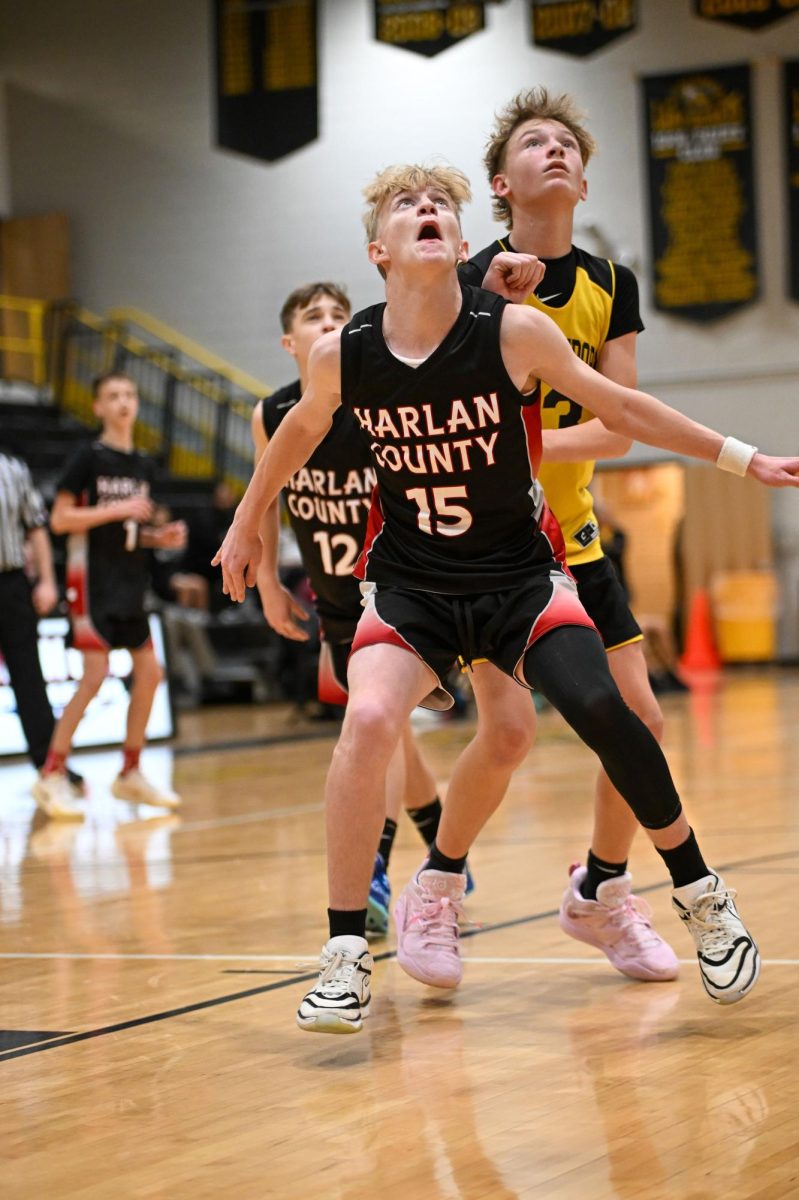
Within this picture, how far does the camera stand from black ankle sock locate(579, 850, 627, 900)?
369 cm

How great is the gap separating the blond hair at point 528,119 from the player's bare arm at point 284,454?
745 mm

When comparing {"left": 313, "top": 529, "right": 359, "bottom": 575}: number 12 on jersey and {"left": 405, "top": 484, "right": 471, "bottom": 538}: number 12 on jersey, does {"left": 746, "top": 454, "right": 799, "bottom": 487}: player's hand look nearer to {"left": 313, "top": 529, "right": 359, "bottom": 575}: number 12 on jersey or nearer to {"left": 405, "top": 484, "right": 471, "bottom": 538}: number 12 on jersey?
{"left": 405, "top": 484, "right": 471, "bottom": 538}: number 12 on jersey

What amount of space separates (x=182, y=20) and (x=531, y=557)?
1797cm

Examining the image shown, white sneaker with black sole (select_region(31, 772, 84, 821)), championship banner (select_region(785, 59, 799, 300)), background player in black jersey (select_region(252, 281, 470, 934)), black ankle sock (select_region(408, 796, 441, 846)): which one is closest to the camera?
background player in black jersey (select_region(252, 281, 470, 934))

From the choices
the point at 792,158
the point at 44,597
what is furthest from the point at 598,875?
the point at 792,158

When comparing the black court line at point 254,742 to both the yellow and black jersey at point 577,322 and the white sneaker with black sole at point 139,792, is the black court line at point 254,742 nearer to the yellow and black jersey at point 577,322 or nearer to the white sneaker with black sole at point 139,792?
the white sneaker with black sole at point 139,792

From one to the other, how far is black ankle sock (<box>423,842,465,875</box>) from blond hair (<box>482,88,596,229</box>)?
4.61 ft

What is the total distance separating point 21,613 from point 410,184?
4804 mm

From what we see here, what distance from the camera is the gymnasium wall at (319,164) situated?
1767 centimetres

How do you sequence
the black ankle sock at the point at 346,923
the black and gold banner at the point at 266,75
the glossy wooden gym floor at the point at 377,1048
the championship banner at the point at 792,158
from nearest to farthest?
the glossy wooden gym floor at the point at 377,1048 → the black ankle sock at the point at 346,923 → the championship banner at the point at 792,158 → the black and gold banner at the point at 266,75

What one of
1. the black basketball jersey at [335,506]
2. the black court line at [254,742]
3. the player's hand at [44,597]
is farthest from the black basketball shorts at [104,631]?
the black basketball jersey at [335,506]

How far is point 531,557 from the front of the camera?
3.23 m

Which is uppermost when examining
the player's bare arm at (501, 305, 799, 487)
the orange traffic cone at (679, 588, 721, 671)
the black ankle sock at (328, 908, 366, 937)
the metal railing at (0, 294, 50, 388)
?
the metal railing at (0, 294, 50, 388)

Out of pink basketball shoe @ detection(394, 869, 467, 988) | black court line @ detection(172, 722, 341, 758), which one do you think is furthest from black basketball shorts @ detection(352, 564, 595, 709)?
black court line @ detection(172, 722, 341, 758)
